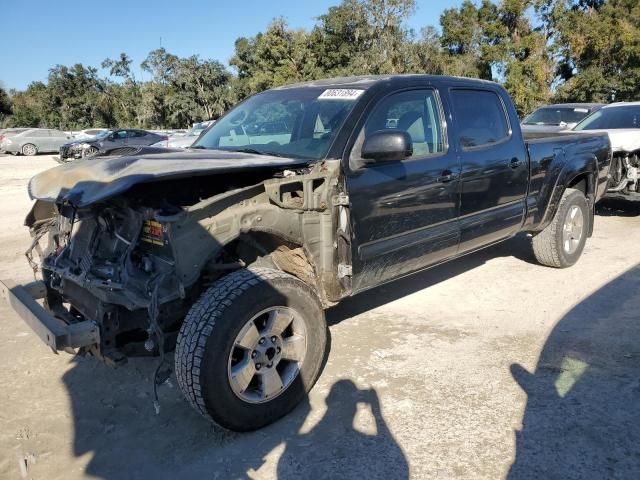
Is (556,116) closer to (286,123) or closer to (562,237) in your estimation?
(562,237)

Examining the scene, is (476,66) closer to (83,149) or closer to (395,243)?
(83,149)

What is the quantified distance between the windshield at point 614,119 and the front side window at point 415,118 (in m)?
6.24

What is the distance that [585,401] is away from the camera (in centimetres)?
321

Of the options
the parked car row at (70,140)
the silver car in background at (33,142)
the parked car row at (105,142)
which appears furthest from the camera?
the silver car in background at (33,142)

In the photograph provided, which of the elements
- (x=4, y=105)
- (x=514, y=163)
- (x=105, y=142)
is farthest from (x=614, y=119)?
(x=4, y=105)

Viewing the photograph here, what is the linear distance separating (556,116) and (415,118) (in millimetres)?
9342

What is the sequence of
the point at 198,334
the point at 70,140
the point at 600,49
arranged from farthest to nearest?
the point at 600,49, the point at 70,140, the point at 198,334

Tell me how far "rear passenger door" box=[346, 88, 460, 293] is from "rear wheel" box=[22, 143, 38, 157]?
2803cm

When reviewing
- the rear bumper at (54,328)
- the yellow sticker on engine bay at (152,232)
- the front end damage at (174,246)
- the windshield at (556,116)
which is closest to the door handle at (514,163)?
the front end damage at (174,246)

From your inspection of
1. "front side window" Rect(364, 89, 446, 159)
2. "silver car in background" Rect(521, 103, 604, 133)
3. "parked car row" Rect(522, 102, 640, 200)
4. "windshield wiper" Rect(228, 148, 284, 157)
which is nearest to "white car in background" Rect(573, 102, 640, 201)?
"parked car row" Rect(522, 102, 640, 200)

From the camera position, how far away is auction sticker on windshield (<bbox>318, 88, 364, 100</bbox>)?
3.67 m

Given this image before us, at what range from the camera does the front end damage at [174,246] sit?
2.80 metres

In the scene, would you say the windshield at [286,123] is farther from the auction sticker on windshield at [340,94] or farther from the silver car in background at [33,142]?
the silver car in background at [33,142]

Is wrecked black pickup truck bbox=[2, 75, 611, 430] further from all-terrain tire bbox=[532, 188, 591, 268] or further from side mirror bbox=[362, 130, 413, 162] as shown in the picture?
all-terrain tire bbox=[532, 188, 591, 268]
